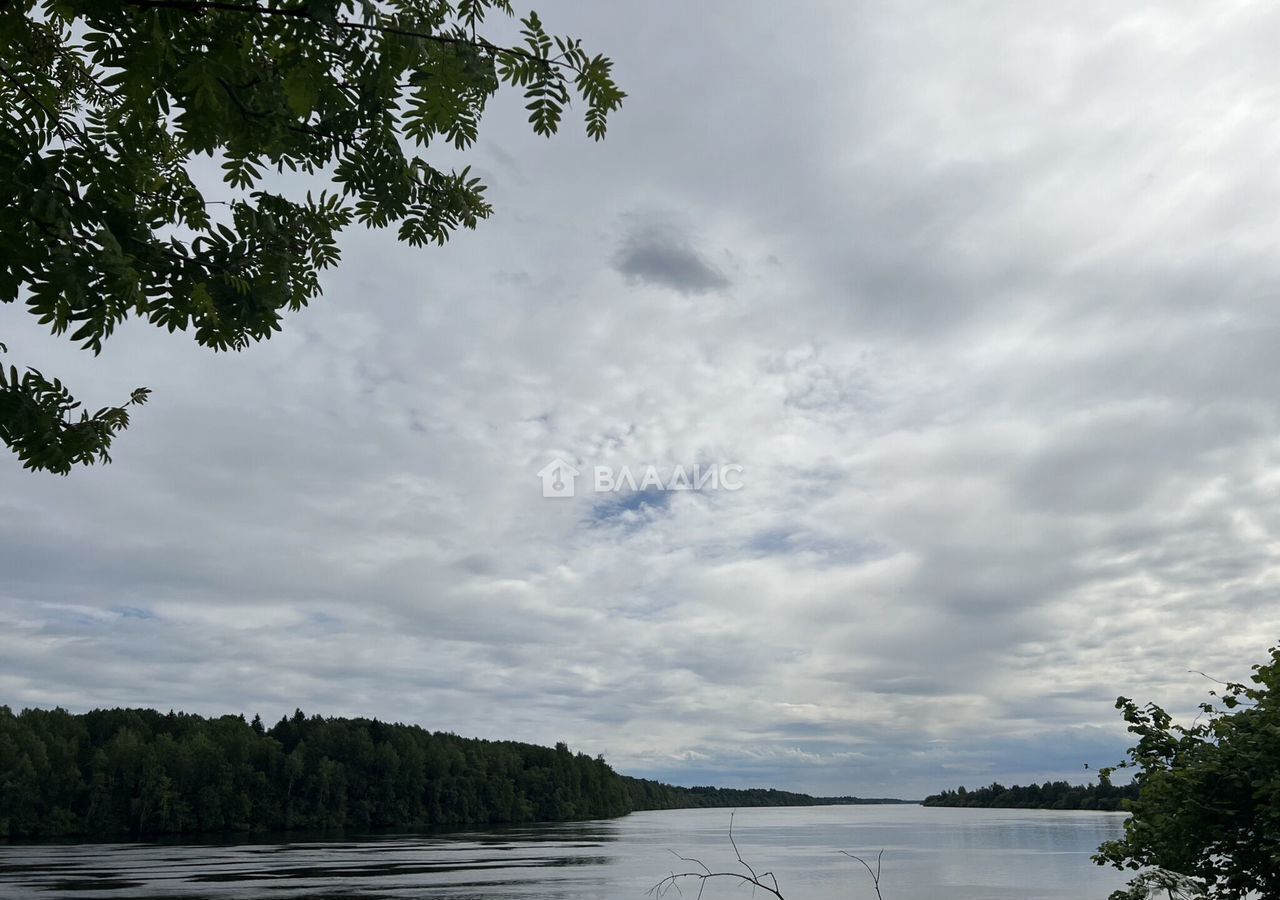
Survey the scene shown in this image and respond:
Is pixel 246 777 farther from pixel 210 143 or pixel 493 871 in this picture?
pixel 210 143

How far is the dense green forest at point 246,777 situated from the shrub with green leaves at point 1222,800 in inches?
4146

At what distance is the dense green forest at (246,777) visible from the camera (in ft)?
303

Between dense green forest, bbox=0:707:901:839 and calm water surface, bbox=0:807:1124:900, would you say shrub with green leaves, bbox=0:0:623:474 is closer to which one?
calm water surface, bbox=0:807:1124:900

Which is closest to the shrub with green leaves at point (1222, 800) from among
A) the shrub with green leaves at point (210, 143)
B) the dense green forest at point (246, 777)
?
the shrub with green leaves at point (210, 143)

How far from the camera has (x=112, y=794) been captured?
312 feet

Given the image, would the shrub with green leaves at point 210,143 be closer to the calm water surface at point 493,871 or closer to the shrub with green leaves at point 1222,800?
the shrub with green leaves at point 1222,800

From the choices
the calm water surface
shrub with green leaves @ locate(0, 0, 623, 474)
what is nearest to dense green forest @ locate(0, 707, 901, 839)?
the calm water surface

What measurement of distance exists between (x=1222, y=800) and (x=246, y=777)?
4561 inches

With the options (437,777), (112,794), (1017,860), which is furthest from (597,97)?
(437,777)

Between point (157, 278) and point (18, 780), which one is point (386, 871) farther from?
point (18, 780)

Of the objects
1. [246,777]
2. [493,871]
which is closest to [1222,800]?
[493,871]

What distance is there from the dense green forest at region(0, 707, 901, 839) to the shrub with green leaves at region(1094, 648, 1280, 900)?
105 m

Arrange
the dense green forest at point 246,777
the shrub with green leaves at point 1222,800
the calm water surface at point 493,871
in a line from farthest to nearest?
the dense green forest at point 246,777
the calm water surface at point 493,871
the shrub with green leaves at point 1222,800

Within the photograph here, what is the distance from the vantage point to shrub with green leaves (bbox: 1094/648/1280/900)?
23.8ft
